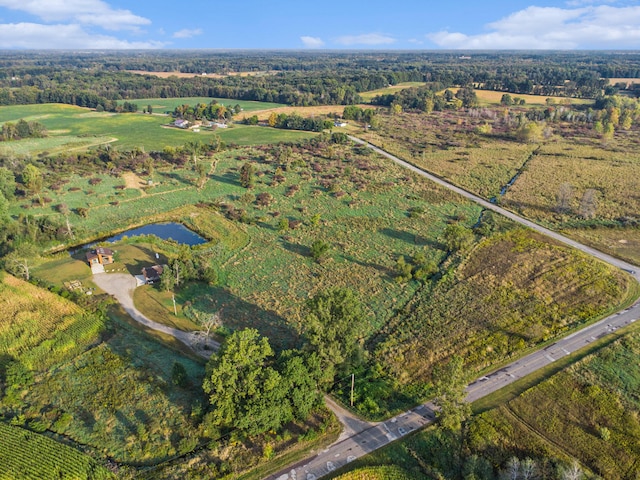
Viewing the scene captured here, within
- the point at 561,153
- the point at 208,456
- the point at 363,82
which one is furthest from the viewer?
the point at 363,82

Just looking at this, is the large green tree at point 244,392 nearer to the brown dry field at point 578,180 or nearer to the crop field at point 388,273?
the crop field at point 388,273

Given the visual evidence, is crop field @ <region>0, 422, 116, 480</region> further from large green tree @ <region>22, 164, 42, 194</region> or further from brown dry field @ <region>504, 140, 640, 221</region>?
brown dry field @ <region>504, 140, 640, 221</region>

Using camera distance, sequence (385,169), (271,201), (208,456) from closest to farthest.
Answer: (208,456) → (271,201) → (385,169)

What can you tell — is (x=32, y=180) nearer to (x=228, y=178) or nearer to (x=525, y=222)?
(x=228, y=178)

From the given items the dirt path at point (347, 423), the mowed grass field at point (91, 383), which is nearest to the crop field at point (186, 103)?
the mowed grass field at point (91, 383)

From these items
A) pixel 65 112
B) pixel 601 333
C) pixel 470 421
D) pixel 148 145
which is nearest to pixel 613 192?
pixel 601 333

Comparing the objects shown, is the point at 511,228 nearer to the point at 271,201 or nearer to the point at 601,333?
the point at 601,333

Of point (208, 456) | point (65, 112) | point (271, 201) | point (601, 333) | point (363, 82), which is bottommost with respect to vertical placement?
point (208, 456)
